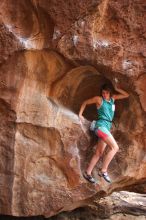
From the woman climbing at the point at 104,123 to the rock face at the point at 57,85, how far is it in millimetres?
130

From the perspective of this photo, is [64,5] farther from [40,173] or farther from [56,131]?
[40,173]

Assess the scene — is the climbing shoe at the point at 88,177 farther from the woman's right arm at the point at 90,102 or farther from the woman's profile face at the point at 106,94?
the woman's profile face at the point at 106,94

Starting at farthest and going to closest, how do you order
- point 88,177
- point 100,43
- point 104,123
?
point 88,177, point 104,123, point 100,43

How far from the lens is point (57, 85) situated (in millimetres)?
4836

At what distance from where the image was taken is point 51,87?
481cm

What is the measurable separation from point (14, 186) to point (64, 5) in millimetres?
2295

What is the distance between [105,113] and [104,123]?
0.13 meters

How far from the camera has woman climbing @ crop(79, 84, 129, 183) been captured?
15.6 feet

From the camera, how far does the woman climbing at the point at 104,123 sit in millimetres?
4758

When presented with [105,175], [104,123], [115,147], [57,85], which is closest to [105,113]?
[104,123]

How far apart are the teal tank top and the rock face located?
10.2 inches

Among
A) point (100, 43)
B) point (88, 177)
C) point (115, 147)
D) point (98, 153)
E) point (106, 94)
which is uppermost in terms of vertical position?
point (100, 43)

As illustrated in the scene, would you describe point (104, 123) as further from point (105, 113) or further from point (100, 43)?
point (100, 43)

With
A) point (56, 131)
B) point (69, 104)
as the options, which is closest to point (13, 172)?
point (56, 131)
